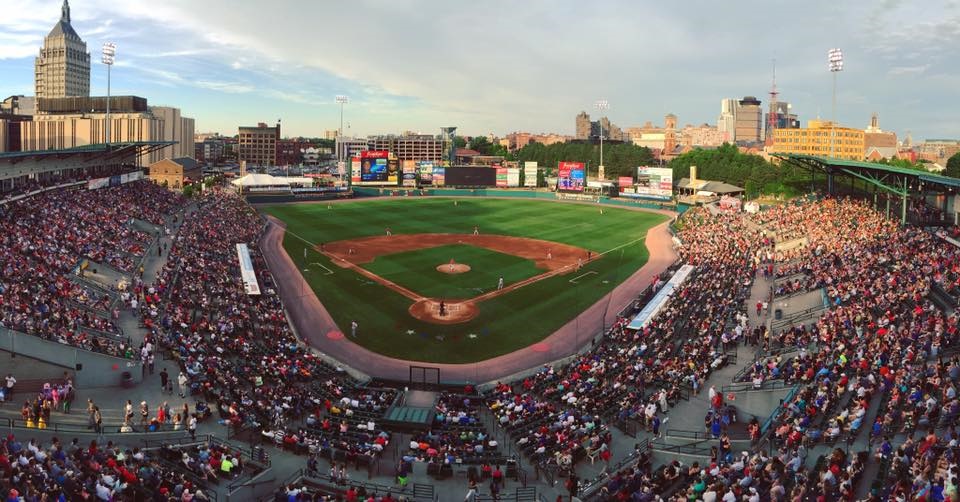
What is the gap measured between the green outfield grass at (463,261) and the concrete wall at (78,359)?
11127mm

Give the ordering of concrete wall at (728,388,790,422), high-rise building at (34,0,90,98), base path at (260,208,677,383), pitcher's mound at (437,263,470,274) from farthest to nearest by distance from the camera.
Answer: high-rise building at (34,0,90,98)
pitcher's mound at (437,263,470,274)
base path at (260,208,677,383)
concrete wall at (728,388,790,422)

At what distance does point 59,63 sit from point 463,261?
6898 inches

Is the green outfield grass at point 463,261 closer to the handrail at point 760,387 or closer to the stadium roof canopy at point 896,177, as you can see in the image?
the handrail at point 760,387

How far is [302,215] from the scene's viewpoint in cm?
7538

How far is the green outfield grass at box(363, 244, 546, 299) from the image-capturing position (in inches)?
1628

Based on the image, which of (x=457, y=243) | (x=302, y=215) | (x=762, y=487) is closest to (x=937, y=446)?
(x=762, y=487)

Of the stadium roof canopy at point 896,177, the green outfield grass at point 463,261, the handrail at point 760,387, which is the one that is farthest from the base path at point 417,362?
the stadium roof canopy at point 896,177

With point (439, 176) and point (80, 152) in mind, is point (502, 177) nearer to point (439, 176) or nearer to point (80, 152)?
point (439, 176)

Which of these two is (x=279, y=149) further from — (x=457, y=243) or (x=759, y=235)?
(x=759, y=235)

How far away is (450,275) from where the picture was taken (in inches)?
1774

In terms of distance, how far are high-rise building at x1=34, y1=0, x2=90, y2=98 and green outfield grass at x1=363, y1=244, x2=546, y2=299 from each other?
166m

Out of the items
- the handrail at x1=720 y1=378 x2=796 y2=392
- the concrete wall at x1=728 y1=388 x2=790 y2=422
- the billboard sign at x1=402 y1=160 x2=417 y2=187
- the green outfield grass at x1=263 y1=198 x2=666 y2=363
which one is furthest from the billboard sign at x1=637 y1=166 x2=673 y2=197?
the concrete wall at x1=728 y1=388 x2=790 y2=422

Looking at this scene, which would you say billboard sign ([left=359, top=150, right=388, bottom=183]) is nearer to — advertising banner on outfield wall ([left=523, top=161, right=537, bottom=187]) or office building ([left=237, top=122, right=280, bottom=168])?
advertising banner on outfield wall ([left=523, top=161, right=537, bottom=187])

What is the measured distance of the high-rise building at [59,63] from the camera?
175m
